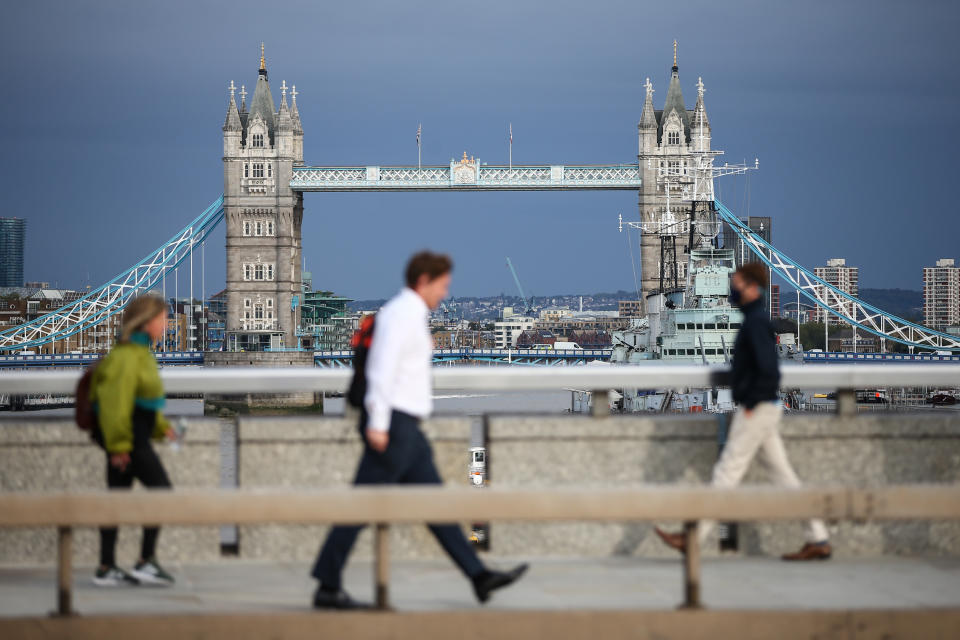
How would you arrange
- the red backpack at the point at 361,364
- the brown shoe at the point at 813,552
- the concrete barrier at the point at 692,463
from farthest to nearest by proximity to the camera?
1. the concrete barrier at the point at 692,463
2. the brown shoe at the point at 813,552
3. the red backpack at the point at 361,364

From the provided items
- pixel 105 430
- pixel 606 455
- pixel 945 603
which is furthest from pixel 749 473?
pixel 105 430

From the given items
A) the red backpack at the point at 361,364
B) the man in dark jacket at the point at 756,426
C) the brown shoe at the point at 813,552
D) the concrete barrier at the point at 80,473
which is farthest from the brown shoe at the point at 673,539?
the concrete barrier at the point at 80,473

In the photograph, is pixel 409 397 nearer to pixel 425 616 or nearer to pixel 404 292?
pixel 404 292

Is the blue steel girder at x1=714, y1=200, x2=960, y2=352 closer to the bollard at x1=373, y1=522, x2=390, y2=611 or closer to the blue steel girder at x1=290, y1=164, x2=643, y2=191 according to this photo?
the blue steel girder at x1=290, y1=164, x2=643, y2=191

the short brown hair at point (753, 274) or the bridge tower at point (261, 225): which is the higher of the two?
the bridge tower at point (261, 225)

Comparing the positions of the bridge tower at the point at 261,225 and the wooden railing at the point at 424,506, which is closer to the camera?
the wooden railing at the point at 424,506

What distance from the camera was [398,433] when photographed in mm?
3816

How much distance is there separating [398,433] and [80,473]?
149cm

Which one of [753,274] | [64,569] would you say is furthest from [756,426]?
[64,569]

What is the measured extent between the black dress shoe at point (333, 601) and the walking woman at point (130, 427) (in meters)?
0.75

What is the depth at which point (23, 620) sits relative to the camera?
327cm

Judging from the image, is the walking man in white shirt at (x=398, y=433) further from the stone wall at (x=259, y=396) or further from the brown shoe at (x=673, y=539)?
the stone wall at (x=259, y=396)

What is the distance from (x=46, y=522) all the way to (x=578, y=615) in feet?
4.54

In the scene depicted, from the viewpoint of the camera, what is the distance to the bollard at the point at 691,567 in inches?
127
